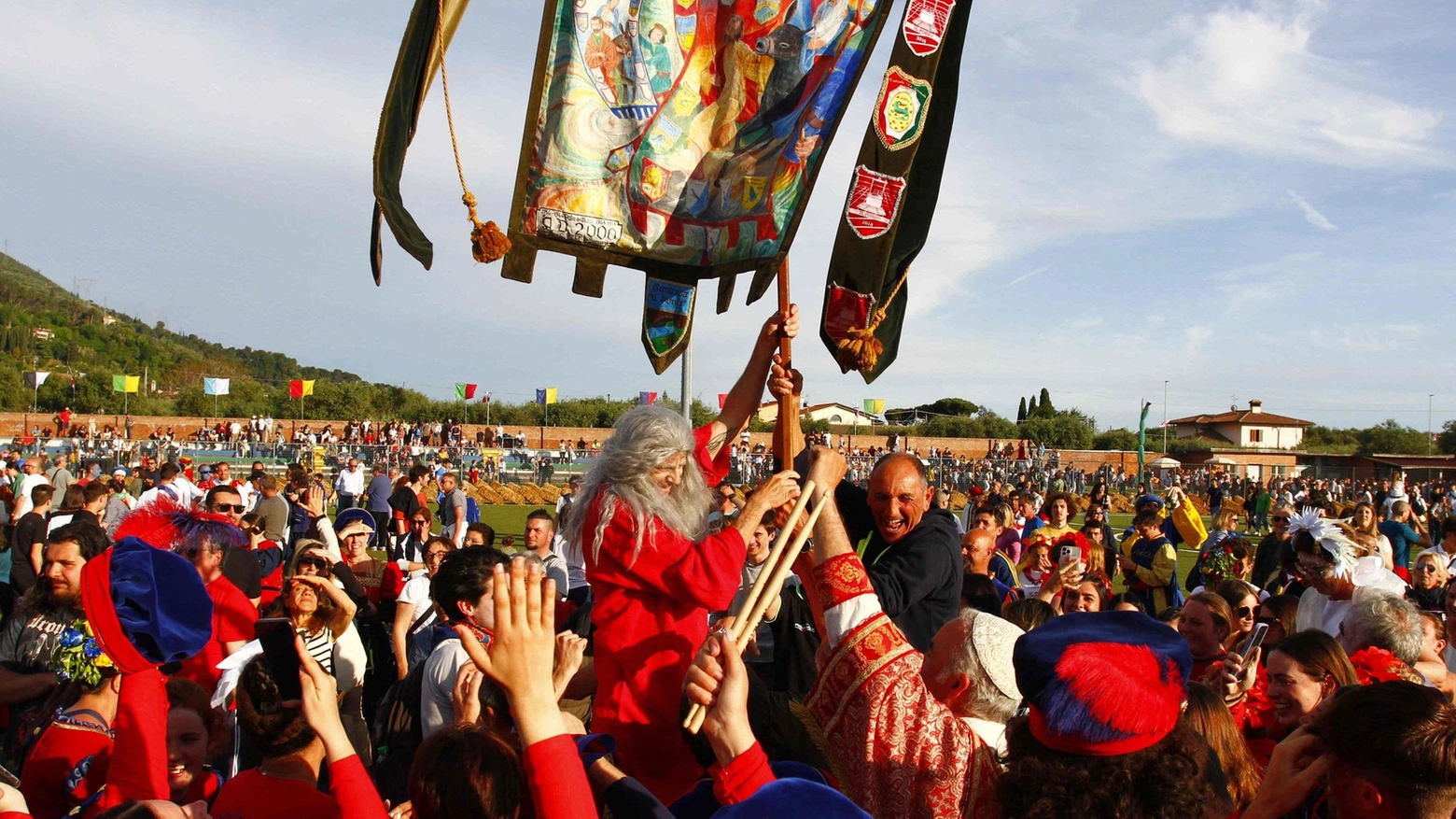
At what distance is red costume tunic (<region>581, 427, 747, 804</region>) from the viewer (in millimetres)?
2900

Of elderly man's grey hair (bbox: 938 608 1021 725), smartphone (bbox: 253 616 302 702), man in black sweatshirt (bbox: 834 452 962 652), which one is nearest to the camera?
smartphone (bbox: 253 616 302 702)

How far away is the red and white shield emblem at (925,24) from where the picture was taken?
16.1 feet

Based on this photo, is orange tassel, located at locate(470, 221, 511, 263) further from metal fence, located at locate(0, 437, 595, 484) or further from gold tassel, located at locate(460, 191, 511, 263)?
metal fence, located at locate(0, 437, 595, 484)

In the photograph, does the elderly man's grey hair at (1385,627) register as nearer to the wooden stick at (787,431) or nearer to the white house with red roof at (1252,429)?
the wooden stick at (787,431)

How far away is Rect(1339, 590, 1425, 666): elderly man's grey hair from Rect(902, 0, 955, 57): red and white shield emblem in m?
3.07

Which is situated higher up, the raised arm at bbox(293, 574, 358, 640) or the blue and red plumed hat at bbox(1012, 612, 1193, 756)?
the blue and red plumed hat at bbox(1012, 612, 1193, 756)

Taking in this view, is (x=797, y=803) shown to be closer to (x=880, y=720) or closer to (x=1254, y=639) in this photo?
(x=880, y=720)

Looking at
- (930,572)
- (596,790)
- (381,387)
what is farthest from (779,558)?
(381,387)

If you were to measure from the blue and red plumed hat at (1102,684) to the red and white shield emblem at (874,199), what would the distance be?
2.95 metres

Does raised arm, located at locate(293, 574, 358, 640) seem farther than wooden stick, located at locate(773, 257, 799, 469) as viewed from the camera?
Yes

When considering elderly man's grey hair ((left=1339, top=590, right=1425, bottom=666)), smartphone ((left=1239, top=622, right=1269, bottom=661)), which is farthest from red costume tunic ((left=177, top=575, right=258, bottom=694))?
elderly man's grey hair ((left=1339, top=590, right=1425, bottom=666))

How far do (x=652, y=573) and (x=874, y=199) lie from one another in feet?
8.21

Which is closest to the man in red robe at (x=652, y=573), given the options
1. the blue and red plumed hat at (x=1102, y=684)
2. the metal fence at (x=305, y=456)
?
the blue and red plumed hat at (x=1102, y=684)

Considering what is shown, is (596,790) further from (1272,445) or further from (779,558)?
(1272,445)
